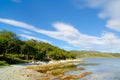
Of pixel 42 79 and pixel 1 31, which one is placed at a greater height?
pixel 1 31

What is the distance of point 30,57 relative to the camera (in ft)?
557

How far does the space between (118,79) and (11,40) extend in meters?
81.3

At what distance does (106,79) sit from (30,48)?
370 feet

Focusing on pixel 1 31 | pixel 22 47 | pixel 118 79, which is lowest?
pixel 118 79

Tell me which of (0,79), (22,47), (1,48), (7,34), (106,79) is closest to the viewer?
(0,79)

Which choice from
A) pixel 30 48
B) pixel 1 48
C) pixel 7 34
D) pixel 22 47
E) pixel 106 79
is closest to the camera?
pixel 106 79

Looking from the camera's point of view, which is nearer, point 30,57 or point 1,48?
point 1,48

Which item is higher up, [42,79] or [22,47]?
[22,47]

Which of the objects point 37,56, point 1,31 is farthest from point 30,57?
point 1,31

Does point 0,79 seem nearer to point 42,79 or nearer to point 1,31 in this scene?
point 42,79

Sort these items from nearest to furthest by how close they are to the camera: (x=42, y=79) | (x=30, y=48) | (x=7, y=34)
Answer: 1. (x=42, y=79)
2. (x=7, y=34)
3. (x=30, y=48)

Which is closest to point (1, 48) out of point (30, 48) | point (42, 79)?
point (30, 48)

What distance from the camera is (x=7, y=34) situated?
409ft

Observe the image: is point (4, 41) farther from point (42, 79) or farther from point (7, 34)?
point (42, 79)
